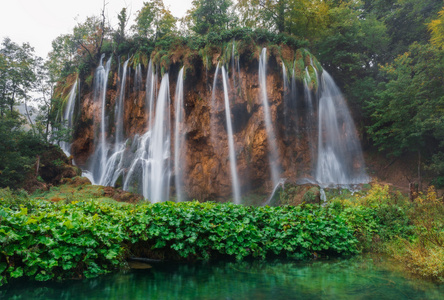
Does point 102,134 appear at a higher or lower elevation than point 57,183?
higher

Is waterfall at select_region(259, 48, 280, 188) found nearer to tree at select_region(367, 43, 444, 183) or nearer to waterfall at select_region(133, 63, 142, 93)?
tree at select_region(367, 43, 444, 183)

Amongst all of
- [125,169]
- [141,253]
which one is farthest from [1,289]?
[125,169]

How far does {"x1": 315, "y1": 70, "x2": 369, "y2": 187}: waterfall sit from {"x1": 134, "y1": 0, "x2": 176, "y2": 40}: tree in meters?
16.7

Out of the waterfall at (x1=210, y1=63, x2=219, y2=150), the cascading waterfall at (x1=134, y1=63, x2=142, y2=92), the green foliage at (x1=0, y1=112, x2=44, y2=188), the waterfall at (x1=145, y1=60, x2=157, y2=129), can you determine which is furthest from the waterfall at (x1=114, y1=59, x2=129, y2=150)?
the waterfall at (x1=210, y1=63, x2=219, y2=150)

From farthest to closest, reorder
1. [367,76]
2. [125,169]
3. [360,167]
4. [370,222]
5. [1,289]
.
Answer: [367,76] → [360,167] → [125,169] → [370,222] → [1,289]

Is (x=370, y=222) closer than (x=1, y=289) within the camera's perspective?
No

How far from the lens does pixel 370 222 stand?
7688 millimetres

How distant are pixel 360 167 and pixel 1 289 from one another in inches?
896

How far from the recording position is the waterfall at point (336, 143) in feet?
68.1

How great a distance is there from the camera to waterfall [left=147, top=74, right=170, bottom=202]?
19906 millimetres

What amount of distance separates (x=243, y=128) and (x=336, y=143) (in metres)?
7.26

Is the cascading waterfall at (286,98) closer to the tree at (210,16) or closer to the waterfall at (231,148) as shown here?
the waterfall at (231,148)

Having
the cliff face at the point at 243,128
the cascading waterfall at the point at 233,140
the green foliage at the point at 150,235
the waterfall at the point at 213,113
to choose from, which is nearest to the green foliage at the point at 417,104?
the cascading waterfall at the point at 233,140

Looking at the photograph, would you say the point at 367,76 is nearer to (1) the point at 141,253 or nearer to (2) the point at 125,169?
(2) the point at 125,169
